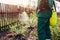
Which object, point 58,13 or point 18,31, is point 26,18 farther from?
point 58,13

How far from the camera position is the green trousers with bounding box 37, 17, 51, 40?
1347mm

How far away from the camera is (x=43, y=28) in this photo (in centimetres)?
135

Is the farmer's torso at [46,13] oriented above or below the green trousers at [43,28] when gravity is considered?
above

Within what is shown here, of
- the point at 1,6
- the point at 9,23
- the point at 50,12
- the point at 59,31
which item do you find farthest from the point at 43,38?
the point at 1,6

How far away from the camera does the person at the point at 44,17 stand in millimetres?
1348

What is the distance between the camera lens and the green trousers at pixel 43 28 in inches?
53.0

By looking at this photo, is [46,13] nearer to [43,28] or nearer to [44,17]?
[44,17]

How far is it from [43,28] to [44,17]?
12 centimetres

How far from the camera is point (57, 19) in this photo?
54.0 inches

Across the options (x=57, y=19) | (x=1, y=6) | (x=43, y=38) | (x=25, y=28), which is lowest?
(x=43, y=38)

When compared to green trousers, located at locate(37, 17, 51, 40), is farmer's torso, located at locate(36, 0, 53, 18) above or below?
above

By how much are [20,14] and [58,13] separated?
42cm

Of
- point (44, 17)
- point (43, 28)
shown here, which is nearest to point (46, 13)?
point (44, 17)

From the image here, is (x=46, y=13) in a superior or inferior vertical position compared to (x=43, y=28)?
superior
